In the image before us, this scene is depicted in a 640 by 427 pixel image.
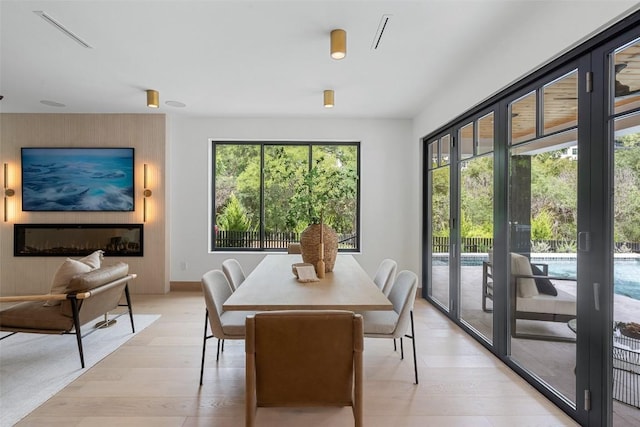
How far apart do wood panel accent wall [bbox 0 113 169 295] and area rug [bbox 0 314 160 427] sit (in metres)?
1.37

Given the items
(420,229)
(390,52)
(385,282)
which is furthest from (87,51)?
(420,229)

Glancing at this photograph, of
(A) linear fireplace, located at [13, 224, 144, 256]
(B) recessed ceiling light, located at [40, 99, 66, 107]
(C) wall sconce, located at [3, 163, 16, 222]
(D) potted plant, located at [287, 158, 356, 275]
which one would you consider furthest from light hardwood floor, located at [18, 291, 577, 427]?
(C) wall sconce, located at [3, 163, 16, 222]

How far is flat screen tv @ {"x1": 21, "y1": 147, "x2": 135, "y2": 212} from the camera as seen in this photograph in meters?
4.71

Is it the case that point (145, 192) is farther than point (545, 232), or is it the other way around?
point (145, 192)

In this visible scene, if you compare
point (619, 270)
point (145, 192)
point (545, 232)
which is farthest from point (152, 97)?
point (619, 270)

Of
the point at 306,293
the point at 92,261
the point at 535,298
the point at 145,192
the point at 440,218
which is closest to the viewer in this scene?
the point at 306,293

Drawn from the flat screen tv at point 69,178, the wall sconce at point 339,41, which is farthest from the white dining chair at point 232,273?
the flat screen tv at point 69,178

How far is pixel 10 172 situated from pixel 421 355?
Result: 20.0 feet

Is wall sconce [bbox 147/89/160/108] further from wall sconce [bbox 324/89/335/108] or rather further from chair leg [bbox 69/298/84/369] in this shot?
chair leg [bbox 69/298/84/369]

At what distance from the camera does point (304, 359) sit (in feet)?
4.90

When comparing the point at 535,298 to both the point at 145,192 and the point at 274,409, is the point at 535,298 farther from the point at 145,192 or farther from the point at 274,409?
the point at 145,192

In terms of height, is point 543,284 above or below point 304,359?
above

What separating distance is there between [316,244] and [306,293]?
0.64m

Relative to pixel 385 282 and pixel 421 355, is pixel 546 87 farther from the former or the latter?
pixel 421 355
